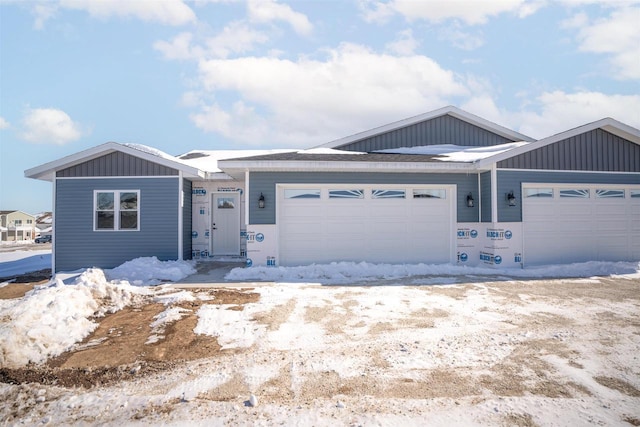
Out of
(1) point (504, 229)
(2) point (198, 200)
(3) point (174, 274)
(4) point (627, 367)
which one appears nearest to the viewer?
(4) point (627, 367)

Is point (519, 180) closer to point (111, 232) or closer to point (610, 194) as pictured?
point (610, 194)

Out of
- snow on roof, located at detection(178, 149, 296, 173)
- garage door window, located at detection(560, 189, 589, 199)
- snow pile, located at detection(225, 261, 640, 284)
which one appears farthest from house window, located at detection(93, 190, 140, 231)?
garage door window, located at detection(560, 189, 589, 199)

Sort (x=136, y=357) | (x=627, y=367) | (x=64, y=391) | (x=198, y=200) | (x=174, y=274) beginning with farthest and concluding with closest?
(x=198, y=200) < (x=174, y=274) < (x=136, y=357) < (x=627, y=367) < (x=64, y=391)

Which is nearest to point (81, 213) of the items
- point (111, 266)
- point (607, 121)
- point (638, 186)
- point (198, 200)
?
point (111, 266)

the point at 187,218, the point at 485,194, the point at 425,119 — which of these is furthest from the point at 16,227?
the point at 485,194

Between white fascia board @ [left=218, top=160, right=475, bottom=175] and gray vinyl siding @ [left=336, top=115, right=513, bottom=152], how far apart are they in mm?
3455

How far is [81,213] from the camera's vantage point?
1052cm

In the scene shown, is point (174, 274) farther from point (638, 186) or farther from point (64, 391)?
point (638, 186)

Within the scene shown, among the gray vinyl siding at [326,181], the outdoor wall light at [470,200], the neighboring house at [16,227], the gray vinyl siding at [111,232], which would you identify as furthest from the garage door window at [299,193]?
A: the neighboring house at [16,227]

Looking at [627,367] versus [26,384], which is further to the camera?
[627,367]

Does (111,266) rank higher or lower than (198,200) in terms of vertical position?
lower

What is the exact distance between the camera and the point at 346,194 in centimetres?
1004

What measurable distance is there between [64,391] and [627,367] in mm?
5613

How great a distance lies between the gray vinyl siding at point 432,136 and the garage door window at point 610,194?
4.19m
